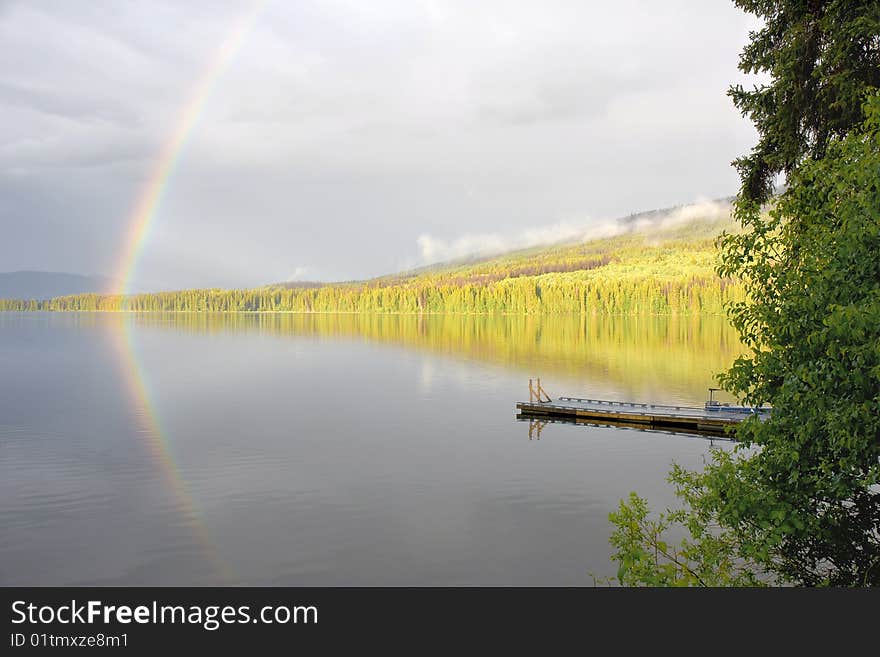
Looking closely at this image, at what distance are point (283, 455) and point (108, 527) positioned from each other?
14272 millimetres

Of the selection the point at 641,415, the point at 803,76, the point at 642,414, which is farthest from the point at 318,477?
the point at 803,76

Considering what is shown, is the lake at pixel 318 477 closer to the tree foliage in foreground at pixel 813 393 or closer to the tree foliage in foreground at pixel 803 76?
the tree foliage in foreground at pixel 813 393

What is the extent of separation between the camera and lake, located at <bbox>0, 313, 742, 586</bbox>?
23.5m

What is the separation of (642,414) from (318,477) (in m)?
22.7

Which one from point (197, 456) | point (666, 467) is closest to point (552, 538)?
point (666, 467)

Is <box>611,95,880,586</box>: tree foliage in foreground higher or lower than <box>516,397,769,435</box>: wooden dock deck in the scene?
higher

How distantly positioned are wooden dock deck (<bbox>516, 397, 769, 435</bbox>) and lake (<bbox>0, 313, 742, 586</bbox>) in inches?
53.5

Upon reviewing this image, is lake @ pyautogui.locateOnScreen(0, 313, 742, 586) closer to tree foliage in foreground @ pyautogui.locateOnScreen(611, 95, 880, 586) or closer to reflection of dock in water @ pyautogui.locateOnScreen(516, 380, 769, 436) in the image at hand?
reflection of dock in water @ pyautogui.locateOnScreen(516, 380, 769, 436)

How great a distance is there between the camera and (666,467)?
3691 centimetres

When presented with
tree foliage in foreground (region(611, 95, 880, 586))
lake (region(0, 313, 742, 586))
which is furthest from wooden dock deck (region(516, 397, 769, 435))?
tree foliage in foreground (region(611, 95, 880, 586))

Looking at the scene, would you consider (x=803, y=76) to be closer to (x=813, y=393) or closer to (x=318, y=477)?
(x=813, y=393)

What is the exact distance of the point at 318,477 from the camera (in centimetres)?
3550

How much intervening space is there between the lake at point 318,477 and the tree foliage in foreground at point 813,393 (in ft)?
33.7
